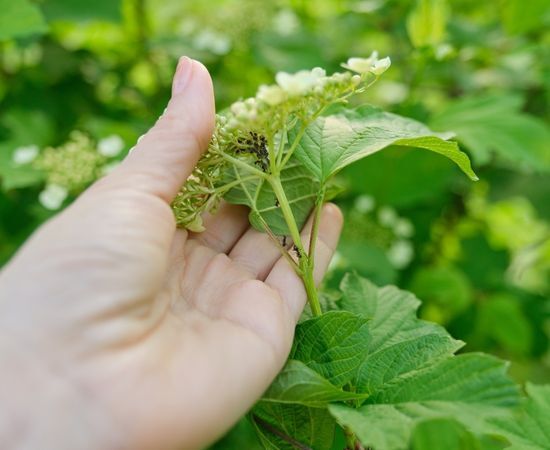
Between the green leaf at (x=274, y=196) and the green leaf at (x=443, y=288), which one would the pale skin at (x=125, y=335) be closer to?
the green leaf at (x=274, y=196)

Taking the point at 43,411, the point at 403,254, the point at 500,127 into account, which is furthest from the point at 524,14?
the point at 43,411

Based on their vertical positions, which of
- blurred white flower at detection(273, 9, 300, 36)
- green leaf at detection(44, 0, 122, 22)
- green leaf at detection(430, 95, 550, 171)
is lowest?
green leaf at detection(430, 95, 550, 171)

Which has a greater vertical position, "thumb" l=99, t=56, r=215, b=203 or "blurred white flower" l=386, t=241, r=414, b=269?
"thumb" l=99, t=56, r=215, b=203

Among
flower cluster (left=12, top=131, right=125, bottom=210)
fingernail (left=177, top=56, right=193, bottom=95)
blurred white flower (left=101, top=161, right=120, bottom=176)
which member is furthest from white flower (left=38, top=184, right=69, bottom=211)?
fingernail (left=177, top=56, right=193, bottom=95)

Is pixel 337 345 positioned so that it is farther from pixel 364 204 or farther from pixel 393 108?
pixel 364 204

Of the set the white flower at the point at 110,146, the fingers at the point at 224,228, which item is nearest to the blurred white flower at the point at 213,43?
the white flower at the point at 110,146

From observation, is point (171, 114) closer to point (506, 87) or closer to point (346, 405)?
point (346, 405)

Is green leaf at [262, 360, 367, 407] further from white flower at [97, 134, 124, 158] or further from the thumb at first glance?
white flower at [97, 134, 124, 158]

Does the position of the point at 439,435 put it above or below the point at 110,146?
above
